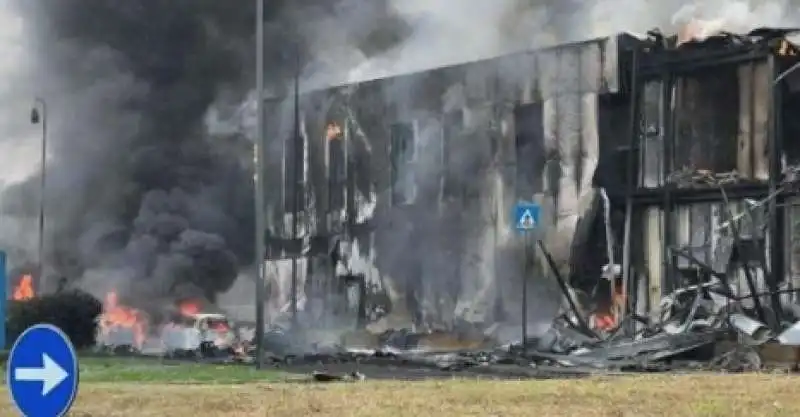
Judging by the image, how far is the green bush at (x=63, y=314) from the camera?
32.2 meters

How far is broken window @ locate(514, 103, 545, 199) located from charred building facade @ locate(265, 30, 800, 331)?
0.05m

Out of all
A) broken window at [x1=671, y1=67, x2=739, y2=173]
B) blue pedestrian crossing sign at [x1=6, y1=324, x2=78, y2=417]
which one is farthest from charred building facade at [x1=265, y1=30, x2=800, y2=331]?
blue pedestrian crossing sign at [x1=6, y1=324, x2=78, y2=417]

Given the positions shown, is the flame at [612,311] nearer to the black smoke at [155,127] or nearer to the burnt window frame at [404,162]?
the burnt window frame at [404,162]

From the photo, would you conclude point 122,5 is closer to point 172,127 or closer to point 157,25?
point 157,25

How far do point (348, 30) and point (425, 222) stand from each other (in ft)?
19.5

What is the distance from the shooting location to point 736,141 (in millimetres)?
33156

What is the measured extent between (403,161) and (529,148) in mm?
4762

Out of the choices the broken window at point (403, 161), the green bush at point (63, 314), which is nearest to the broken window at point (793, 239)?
the broken window at point (403, 161)

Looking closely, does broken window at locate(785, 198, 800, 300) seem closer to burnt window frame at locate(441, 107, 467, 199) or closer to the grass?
burnt window frame at locate(441, 107, 467, 199)

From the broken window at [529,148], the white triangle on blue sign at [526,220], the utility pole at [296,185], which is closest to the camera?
the white triangle on blue sign at [526,220]

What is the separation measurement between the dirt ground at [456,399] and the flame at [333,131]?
28.2 metres

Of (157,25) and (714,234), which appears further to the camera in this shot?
(157,25)

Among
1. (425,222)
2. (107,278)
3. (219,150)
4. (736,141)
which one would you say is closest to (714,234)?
(736,141)

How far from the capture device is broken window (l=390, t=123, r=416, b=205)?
41.1m
